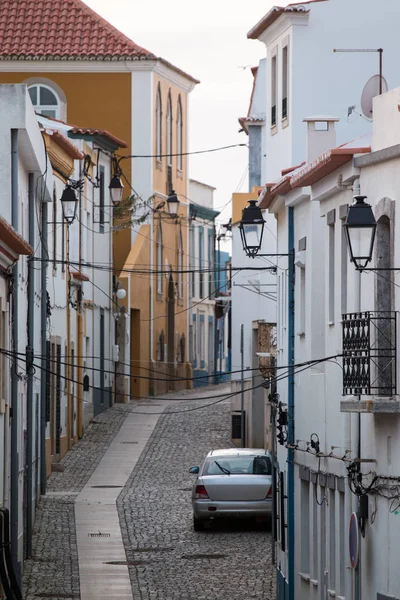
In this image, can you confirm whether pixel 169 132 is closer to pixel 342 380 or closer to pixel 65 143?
pixel 65 143

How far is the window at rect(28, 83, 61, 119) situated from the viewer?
177 feet

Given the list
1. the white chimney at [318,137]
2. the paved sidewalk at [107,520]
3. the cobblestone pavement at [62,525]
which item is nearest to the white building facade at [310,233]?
the white chimney at [318,137]

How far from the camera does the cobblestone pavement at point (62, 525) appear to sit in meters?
23.4

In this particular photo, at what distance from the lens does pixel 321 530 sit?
20.9m

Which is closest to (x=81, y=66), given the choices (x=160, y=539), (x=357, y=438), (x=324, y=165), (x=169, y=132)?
(x=169, y=132)

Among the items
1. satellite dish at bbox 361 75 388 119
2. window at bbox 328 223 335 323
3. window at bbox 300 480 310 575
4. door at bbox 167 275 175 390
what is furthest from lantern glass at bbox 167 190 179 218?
window at bbox 328 223 335 323

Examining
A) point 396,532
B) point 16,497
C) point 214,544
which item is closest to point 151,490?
point 214,544

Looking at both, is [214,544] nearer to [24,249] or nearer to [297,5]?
[24,249]

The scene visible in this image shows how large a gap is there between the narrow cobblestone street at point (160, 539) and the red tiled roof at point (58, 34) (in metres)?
16.2

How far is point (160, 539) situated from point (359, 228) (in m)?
14.5

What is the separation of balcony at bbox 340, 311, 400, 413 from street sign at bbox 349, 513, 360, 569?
47.1 inches

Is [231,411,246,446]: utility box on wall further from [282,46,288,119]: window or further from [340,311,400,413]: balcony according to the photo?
[340,311,400,413]: balcony

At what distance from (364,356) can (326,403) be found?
4267 mm

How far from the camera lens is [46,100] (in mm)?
54156
